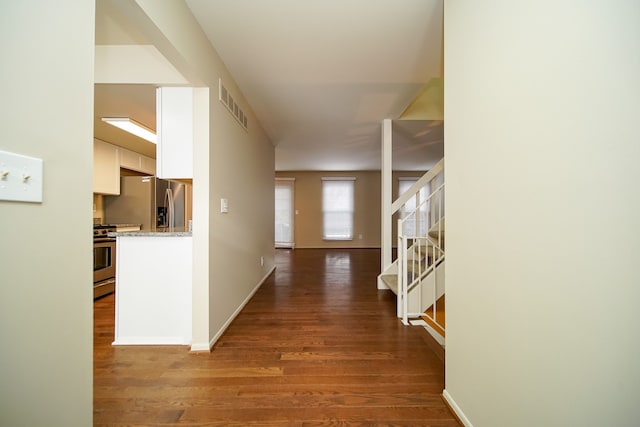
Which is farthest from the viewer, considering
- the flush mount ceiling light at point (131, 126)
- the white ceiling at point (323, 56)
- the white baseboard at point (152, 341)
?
the flush mount ceiling light at point (131, 126)

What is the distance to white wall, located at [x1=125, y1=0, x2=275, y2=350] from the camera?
143cm

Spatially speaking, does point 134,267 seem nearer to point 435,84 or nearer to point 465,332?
point 465,332

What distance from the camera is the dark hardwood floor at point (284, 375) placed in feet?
4.24

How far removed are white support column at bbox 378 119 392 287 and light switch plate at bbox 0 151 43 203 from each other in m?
3.17

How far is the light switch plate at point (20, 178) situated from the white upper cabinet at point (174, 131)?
139cm

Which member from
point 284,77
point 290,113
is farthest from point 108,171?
point 284,77

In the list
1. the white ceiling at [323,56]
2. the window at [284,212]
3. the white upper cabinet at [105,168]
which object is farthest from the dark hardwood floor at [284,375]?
the window at [284,212]

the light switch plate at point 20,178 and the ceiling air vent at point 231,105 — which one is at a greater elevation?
the ceiling air vent at point 231,105

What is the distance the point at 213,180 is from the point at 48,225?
1.29 meters

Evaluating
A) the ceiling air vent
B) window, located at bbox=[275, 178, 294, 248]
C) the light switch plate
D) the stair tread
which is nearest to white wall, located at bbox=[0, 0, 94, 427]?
the light switch plate

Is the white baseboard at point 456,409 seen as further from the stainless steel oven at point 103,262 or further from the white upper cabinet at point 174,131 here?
the stainless steel oven at point 103,262

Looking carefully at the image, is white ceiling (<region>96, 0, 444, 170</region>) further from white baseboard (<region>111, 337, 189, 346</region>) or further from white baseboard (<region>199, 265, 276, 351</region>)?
white baseboard (<region>199, 265, 276, 351</region>)

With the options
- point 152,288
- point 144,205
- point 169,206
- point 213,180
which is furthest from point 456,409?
point 144,205

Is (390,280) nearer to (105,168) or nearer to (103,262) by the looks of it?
(103,262)
